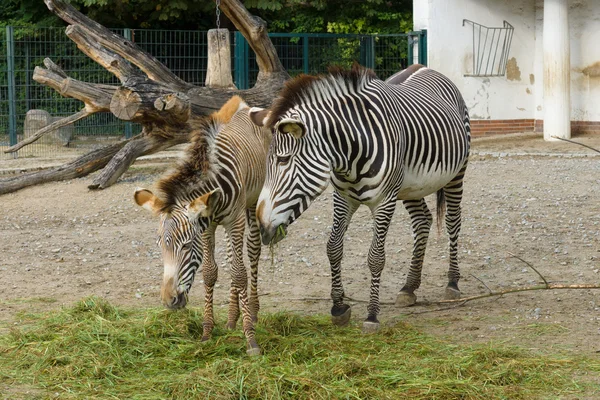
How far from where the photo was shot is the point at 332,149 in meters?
5.57

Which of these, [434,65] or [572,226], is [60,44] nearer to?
[434,65]

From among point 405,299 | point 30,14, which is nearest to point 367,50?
point 30,14

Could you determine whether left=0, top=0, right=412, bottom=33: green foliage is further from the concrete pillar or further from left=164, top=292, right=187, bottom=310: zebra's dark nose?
left=164, top=292, right=187, bottom=310: zebra's dark nose

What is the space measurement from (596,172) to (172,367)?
29.9ft

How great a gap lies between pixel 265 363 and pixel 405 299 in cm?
201

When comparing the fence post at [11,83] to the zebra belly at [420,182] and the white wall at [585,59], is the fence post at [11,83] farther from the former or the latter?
the zebra belly at [420,182]

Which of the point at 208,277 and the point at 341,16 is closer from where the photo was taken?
the point at 208,277

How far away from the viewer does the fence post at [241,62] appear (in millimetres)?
16203

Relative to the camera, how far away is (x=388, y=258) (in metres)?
8.29

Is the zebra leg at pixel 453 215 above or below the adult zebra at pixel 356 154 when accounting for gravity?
below

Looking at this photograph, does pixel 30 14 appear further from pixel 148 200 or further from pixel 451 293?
pixel 148 200

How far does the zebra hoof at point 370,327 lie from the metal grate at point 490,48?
11.9m

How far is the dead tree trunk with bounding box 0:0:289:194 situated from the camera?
10.8 metres

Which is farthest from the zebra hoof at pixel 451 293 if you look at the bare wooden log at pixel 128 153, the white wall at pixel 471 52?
the white wall at pixel 471 52
